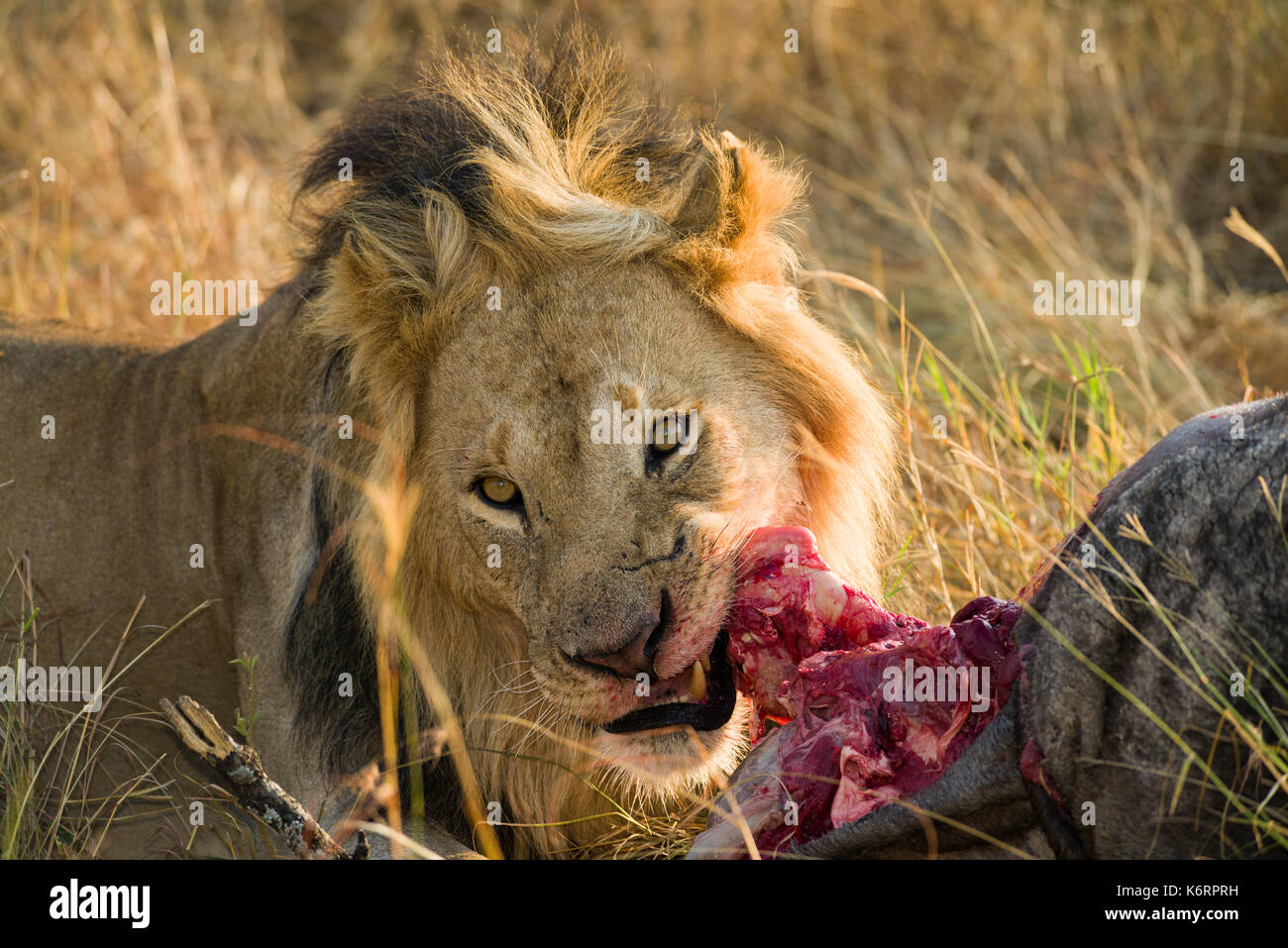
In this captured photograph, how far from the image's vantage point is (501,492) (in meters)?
3.25

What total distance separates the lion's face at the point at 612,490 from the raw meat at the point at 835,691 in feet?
0.38

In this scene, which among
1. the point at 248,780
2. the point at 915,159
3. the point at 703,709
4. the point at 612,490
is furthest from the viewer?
the point at 915,159

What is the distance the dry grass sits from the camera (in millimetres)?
6105

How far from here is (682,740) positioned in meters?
3.20

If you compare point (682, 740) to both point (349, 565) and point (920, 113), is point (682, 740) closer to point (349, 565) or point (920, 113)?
point (349, 565)

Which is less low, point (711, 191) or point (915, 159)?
point (915, 159)

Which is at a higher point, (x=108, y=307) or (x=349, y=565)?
(x=108, y=307)

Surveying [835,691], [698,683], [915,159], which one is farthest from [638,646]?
[915,159]

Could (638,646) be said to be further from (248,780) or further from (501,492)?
(248,780)

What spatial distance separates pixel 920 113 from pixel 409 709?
6.61 metres

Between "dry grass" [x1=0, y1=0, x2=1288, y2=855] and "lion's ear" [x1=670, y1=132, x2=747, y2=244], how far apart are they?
1508 mm

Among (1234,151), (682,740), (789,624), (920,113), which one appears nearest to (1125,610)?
(789,624)

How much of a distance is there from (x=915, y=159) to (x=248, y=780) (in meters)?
6.76

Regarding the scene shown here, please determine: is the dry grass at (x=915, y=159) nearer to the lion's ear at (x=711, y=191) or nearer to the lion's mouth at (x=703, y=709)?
the lion's ear at (x=711, y=191)
